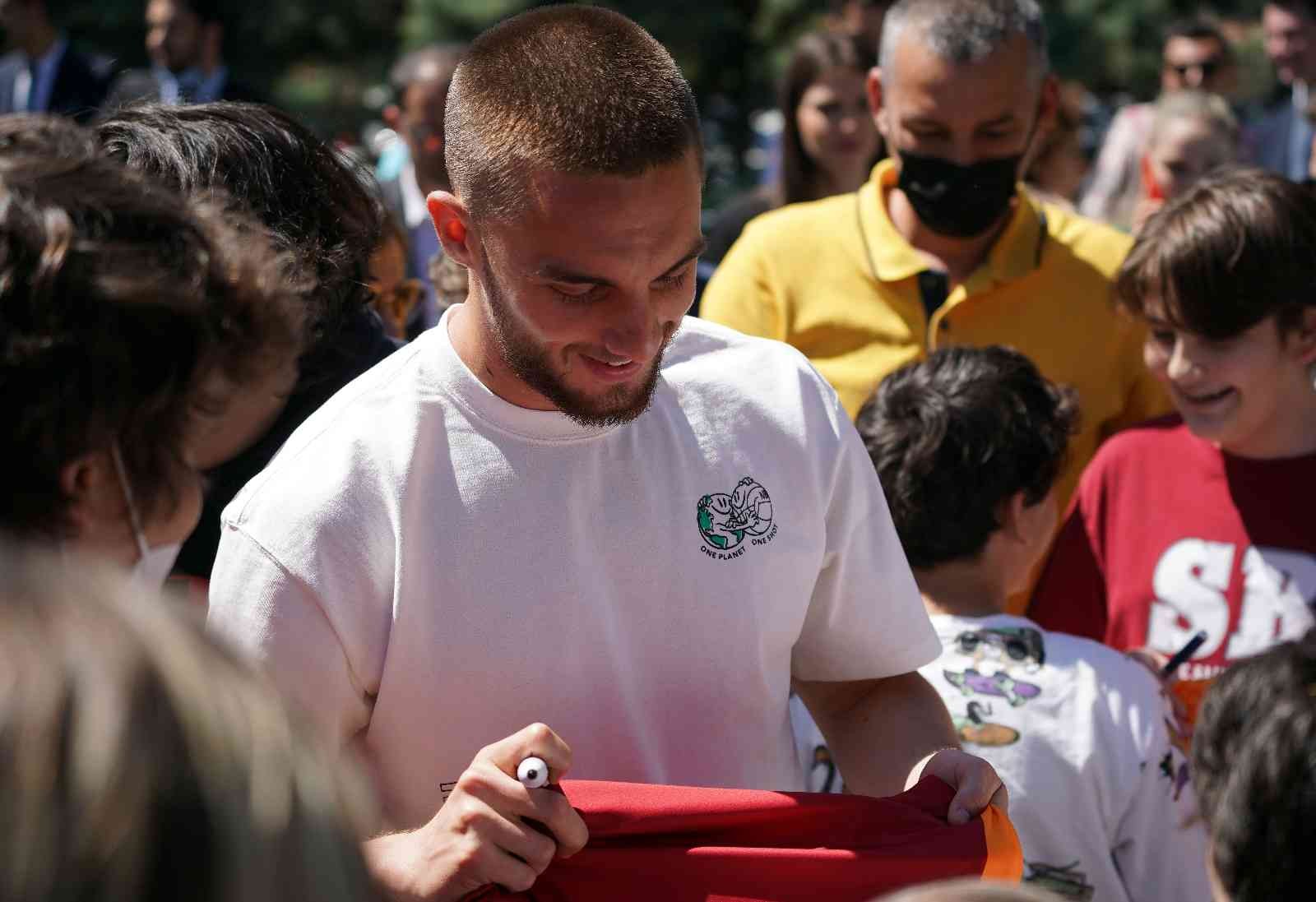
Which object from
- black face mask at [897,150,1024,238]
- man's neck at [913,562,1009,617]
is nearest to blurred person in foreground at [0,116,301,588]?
man's neck at [913,562,1009,617]

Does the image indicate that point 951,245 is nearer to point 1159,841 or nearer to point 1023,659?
point 1023,659

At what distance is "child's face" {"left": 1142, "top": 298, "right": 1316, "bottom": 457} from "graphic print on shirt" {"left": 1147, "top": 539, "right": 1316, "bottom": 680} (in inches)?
9.9

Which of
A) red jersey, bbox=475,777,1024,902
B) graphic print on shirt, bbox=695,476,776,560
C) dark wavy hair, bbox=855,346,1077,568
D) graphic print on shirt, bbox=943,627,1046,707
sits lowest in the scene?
graphic print on shirt, bbox=943,627,1046,707

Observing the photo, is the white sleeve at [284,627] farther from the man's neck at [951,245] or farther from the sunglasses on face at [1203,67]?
the sunglasses on face at [1203,67]

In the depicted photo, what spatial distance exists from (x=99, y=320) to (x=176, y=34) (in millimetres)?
8880

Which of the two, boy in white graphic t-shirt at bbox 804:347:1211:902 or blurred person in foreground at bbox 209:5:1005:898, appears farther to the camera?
boy in white graphic t-shirt at bbox 804:347:1211:902

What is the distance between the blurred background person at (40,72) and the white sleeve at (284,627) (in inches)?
316

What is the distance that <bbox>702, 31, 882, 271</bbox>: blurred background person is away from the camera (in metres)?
5.94

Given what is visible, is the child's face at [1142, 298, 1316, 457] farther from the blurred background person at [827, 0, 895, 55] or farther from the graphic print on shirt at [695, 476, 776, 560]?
the blurred background person at [827, 0, 895, 55]

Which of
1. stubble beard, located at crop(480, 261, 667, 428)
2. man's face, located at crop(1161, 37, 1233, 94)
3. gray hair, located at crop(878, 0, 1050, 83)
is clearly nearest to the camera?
stubble beard, located at crop(480, 261, 667, 428)

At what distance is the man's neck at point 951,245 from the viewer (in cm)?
389

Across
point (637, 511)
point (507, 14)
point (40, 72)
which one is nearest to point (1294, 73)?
point (637, 511)

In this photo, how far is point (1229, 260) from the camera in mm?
3441

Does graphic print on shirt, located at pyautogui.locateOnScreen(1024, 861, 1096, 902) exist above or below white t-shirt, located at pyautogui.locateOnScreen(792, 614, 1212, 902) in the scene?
below
